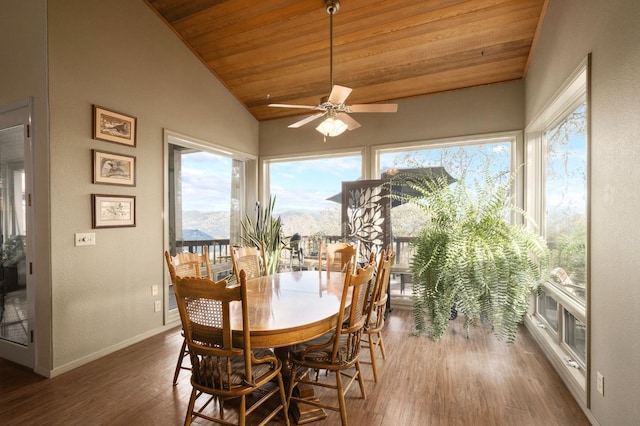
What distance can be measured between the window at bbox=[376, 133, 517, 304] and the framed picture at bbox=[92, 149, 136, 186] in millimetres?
3107

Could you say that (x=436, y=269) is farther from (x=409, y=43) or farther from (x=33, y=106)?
(x=33, y=106)

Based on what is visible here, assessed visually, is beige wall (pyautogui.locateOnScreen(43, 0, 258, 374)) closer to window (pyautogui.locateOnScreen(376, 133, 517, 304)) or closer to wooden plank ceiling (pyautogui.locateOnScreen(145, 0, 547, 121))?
wooden plank ceiling (pyautogui.locateOnScreen(145, 0, 547, 121))

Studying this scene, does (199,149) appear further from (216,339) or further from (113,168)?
(216,339)

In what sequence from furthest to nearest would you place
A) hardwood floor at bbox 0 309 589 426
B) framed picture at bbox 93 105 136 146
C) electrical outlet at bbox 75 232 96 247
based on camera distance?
framed picture at bbox 93 105 136 146
electrical outlet at bbox 75 232 96 247
hardwood floor at bbox 0 309 589 426

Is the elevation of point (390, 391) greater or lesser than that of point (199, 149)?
lesser

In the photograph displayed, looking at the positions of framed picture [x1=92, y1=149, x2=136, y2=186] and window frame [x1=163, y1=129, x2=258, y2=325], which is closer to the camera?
framed picture [x1=92, y1=149, x2=136, y2=186]

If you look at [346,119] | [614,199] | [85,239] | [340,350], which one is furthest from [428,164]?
[85,239]

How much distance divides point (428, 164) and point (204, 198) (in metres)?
3.15

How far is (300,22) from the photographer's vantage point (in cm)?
352

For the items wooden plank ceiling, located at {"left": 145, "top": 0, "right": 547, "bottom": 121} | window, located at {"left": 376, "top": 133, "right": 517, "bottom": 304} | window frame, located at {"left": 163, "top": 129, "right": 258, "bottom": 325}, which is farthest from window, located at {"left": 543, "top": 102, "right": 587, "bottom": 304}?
window frame, located at {"left": 163, "top": 129, "right": 258, "bottom": 325}

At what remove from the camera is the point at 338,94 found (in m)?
2.53

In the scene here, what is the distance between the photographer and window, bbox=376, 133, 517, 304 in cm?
417

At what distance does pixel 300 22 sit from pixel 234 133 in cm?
197

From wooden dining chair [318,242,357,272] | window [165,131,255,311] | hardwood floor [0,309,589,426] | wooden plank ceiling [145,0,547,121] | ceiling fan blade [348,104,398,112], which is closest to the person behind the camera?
hardwood floor [0,309,589,426]
